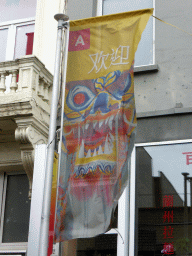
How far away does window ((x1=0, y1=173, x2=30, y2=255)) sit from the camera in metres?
7.88

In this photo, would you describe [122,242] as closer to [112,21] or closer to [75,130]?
[75,130]

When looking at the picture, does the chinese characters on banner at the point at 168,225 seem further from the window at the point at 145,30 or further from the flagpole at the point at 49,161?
the window at the point at 145,30

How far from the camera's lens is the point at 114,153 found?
4879mm

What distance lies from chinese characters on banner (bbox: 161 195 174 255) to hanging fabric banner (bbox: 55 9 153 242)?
1.81 m

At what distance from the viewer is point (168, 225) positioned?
248 inches

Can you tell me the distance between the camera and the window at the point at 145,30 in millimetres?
7613

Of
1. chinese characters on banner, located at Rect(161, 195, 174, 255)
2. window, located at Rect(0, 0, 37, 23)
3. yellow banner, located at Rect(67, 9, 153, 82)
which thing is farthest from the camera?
window, located at Rect(0, 0, 37, 23)

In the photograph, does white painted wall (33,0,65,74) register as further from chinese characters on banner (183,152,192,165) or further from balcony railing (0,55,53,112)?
chinese characters on banner (183,152,192,165)

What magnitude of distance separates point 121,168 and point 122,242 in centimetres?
208

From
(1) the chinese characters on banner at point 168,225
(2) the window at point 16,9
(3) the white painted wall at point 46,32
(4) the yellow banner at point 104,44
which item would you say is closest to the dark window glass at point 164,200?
(1) the chinese characters on banner at point 168,225

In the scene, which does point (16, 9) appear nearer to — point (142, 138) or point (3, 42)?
point (3, 42)

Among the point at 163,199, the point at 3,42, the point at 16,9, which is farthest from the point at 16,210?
the point at 16,9

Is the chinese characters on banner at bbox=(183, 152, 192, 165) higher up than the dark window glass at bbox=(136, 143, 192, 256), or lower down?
higher up

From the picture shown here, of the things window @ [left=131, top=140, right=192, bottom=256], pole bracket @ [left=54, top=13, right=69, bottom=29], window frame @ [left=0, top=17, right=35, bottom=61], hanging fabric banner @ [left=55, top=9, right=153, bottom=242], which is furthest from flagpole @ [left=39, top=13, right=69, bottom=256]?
window frame @ [left=0, top=17, right=35, bottom=61]
